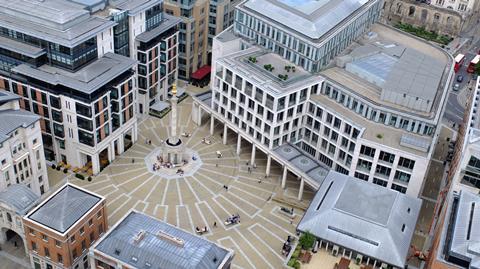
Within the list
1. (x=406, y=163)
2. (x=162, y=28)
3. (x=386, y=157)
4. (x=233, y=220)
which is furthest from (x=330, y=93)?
(x=162, y=28)

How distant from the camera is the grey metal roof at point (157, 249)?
323 ft

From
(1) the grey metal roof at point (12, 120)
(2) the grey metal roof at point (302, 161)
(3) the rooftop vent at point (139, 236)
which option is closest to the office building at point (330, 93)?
(2) the grey metal roof at point (302, 161)

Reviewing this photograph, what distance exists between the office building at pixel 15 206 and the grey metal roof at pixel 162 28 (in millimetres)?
56834

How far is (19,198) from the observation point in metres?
114

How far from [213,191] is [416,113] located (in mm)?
53112

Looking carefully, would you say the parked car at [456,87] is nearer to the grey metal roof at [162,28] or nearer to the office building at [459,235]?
the office building at [459,235]

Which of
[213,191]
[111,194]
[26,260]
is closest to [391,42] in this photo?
[213,191]

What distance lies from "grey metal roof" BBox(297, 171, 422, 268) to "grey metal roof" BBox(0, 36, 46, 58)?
7390 cm

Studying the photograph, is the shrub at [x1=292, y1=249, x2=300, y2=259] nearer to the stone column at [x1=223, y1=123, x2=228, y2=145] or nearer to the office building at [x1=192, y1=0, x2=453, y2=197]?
the office building at [x1=192, y1=0, x2=453, y2=197]

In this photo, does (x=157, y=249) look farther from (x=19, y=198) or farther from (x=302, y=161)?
(x=302, y=161)

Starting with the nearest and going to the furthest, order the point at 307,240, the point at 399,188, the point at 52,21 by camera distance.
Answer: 1. the point at 307,240
2. the point at 399,188
3. the point at 52,21

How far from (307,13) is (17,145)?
3184 inches

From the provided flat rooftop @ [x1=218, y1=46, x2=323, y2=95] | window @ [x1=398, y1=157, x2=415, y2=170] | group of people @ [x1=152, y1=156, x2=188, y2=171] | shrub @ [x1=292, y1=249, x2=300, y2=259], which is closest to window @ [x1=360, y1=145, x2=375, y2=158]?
window @ [x1=398, y1=157, x2=415, y2=170]

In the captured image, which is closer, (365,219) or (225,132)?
(365,219)
